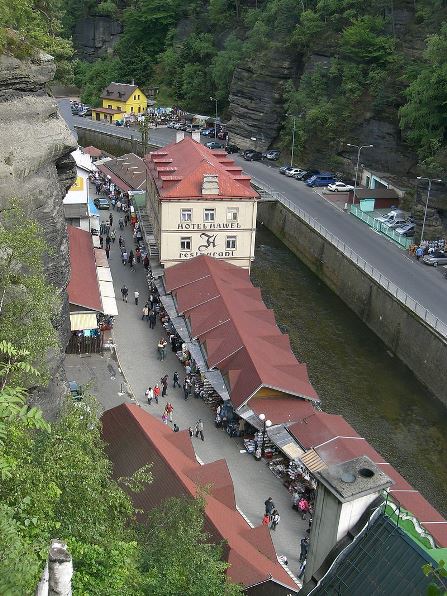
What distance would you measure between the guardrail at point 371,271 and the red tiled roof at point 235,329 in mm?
7340

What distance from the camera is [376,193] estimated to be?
5131cm

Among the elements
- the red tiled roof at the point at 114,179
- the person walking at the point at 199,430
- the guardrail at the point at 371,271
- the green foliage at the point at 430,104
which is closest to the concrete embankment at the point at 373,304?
the guardrail at the point at 371,271

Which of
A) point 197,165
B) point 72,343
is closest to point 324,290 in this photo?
point 197,165

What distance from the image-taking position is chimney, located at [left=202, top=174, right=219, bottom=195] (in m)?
36.7

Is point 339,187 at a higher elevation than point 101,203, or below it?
higher

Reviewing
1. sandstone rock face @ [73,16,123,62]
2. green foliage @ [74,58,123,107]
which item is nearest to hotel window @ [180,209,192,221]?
green foliage @ [74,58,123,107]

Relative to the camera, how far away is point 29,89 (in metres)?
20.8

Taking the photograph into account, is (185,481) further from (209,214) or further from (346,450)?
(209,214)

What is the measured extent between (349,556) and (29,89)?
52.2 ft

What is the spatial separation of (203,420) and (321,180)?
34.8 m

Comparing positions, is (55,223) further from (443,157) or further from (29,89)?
(443,157)

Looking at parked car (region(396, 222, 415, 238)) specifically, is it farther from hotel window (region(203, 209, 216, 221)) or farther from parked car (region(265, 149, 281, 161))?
parked car (region(265, 149, 281, 161))

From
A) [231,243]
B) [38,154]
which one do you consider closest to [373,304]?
[231,243]

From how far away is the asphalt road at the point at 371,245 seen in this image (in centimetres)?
3700
